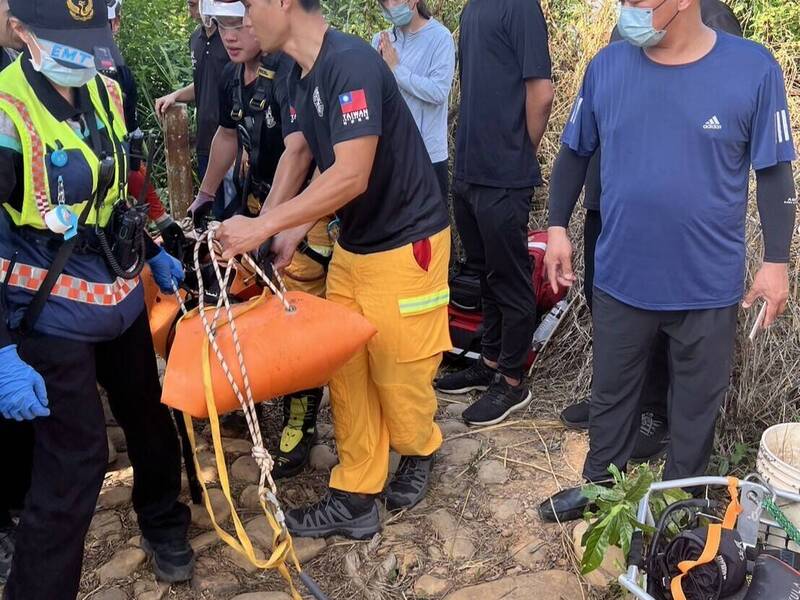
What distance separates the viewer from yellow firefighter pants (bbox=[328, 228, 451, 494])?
3.12m

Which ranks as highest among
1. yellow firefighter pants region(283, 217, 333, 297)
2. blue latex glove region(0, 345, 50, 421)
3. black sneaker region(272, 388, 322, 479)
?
blue latex glove region(0, 345, 50, 421)

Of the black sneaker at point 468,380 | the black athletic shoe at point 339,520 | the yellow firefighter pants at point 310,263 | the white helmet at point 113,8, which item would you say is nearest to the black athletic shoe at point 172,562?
the black athletic shoe at point 339,520

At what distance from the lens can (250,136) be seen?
379cm

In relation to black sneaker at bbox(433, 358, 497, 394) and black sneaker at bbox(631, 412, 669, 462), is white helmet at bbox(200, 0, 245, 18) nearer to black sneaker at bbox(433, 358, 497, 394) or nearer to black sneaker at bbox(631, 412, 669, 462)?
black sneaker at bbox(433, 358, 497, 394)

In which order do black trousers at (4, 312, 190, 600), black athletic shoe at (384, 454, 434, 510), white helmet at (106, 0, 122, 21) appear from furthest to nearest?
white helmet at (106, 0, 122, 21) < black athletic shoe at (384, 454, 434, 510) < black trousers at (4, 312, 190, 600)

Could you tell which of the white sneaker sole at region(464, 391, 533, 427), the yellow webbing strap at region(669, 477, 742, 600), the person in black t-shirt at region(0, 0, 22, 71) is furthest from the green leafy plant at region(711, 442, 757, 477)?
the person in black t-shirt at region(0, 0, 22, 71)

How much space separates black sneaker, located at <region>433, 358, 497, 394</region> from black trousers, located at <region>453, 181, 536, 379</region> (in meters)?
0.22

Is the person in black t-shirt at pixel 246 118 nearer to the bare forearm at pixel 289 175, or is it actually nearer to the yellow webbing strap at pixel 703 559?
the bare forearm at pixel 289 175

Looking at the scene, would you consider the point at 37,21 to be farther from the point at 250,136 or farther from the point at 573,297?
the point at 573,297

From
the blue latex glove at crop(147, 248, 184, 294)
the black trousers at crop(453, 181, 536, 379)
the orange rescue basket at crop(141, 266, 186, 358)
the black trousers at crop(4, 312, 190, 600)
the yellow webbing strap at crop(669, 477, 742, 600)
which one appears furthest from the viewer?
the black trousers at crop(453, 181, 536, 379)

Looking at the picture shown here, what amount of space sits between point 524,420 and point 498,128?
149cm

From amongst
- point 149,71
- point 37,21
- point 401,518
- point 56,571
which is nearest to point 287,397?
point 401,518

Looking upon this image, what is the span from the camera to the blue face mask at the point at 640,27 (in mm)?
2665

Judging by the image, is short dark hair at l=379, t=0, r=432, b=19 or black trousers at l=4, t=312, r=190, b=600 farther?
short dark hair at l=379, t=0, r=432, b=19
